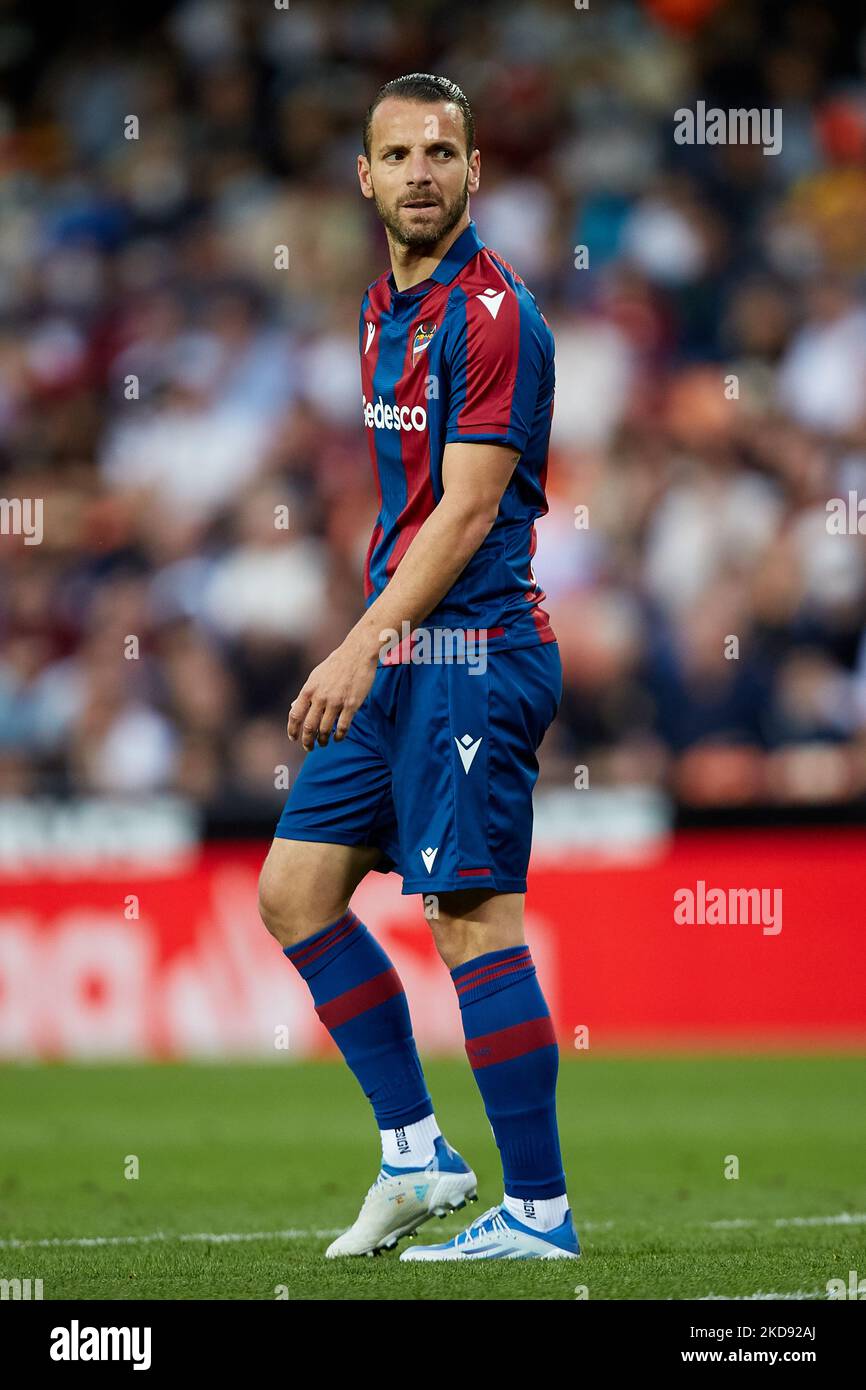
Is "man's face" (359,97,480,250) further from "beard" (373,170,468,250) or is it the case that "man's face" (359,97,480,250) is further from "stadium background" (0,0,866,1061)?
"stadium background" (0,0,866,1061)

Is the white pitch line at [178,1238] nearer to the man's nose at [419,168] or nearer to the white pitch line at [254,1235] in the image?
the white pitch line at [254,1235]

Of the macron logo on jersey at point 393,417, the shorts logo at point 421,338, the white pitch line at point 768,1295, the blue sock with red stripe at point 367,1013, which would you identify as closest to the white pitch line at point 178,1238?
the blue sock with red stripe at point 367,1013

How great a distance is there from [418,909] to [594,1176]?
3115mm

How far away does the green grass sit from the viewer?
13.8ft

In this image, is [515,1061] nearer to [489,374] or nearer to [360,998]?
[360,998]

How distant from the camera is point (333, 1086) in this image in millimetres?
8664

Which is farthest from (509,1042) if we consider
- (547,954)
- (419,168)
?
(547,954)

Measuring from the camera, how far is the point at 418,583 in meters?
4.25

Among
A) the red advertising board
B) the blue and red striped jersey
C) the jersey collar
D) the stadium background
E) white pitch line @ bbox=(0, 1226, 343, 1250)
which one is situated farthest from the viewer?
the stadium background

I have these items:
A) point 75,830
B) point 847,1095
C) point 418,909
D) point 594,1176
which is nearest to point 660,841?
point 418,909

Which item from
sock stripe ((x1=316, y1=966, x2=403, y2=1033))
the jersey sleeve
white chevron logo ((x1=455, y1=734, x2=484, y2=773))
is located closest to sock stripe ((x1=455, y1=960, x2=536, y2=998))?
sock stripe ((x1=316, y1=966, x2=403, y2=1033))

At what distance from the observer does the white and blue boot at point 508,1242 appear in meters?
4.33

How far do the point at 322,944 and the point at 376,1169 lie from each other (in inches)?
77.4

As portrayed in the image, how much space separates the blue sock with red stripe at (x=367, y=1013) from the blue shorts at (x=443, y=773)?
24 centimetres
